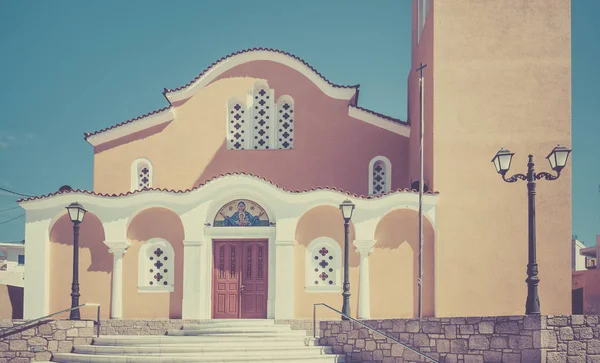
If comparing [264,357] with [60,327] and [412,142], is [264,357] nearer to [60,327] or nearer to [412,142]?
[60,327]

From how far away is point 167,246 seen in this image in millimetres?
18719

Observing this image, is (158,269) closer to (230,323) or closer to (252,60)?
(230,323)

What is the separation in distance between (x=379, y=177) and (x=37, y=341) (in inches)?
408

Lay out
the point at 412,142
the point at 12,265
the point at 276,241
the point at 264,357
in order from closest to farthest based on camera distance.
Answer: the point at 264,357
the point at 276,241
the point at 412,142
the point at 12,265

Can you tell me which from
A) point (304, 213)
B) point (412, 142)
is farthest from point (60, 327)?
point (412, 142)

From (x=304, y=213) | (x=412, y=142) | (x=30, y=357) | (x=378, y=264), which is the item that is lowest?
(x=30, y=357)

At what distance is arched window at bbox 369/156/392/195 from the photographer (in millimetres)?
20531

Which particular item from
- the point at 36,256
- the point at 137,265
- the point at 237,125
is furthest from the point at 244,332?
the point at 237,125

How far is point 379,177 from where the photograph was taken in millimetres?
20719

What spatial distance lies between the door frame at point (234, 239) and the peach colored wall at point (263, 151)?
8.47 feet

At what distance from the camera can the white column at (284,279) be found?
58.8 ft

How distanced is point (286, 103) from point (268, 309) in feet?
21.2

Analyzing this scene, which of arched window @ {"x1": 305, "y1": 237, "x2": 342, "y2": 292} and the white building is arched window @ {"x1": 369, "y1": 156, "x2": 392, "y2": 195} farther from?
the white building

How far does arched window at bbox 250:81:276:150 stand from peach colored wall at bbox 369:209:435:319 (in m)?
4.70
